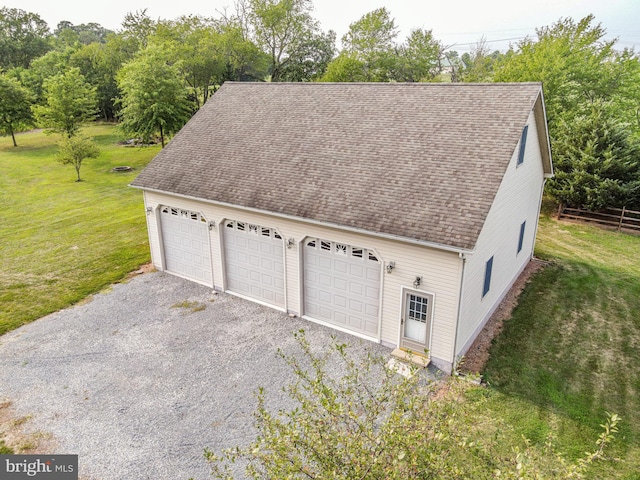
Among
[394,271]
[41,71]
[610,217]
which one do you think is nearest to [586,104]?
[610,217]

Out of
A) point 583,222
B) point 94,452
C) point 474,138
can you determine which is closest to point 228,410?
point 94,452

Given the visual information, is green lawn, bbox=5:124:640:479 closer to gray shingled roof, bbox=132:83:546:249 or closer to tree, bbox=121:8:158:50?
gray shingled roof, bbox=132:83:546:249

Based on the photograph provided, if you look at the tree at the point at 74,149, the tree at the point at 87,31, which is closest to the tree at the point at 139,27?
the tree at the point at 74,149

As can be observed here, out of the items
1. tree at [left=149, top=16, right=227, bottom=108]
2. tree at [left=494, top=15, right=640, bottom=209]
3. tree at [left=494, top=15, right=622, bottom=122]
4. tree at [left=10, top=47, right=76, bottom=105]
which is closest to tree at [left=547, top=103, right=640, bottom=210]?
tree at [left=494, top=15, right=640, bottom=209]

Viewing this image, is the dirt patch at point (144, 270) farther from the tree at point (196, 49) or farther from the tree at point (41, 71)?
the tree at point (41, 71)

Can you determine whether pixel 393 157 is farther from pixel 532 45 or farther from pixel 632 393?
pixel 532 45

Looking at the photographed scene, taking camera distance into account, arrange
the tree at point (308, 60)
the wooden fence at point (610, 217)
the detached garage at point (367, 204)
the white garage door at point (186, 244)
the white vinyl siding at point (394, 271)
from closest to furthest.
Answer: the white vinyl siding at point (394, 271) → the detached garage at point (367, 204) → the white garage door at point (186, 244) → the wooden fence at point (610, 217) → the tree at point (308, 60)
